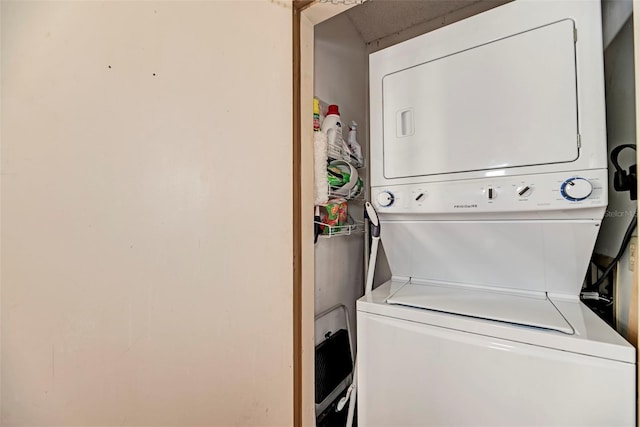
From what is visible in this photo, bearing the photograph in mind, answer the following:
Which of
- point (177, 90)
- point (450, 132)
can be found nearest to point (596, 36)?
point (450, 132)

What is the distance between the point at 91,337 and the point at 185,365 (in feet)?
0.76

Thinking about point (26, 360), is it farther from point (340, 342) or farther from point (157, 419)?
point (340, 342)

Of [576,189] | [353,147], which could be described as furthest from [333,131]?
[576,189]

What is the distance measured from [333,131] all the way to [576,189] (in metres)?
1.01

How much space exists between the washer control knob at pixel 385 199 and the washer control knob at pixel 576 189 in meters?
0.62

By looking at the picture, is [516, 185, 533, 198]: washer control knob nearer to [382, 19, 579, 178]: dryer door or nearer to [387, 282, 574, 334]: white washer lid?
[382, 19, 579, 178]: dryer door

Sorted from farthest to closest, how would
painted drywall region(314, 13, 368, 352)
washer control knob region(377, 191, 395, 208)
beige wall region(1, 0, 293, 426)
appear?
painted drywall region(314, 13, 368, 352)
washer control knob region(377, 191, 395, 208)
beige wall region(1, 0, 293, 426)

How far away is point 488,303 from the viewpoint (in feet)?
3.45

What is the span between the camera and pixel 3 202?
0.45 m

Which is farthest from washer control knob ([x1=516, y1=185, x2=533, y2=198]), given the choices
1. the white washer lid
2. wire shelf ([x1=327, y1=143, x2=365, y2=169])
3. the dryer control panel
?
wire shelf ([x1=327, y1=143, x2=365, y2=169])

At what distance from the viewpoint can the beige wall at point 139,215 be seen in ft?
1.55

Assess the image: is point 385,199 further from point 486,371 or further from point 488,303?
point 486,371

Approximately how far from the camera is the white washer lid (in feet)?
2.86

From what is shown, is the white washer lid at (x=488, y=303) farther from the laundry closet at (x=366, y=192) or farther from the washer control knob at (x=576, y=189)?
the washer control knob at (x=576, y=189)
